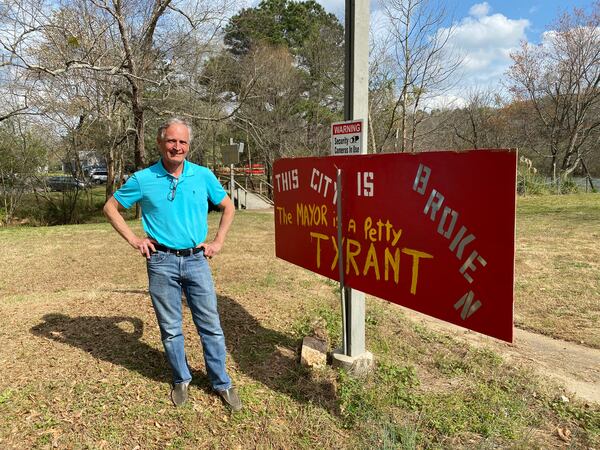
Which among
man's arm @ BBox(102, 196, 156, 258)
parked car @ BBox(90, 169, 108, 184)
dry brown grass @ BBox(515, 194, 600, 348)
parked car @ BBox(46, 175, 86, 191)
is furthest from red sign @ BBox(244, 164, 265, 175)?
man's arm @ BBox(102, 196, 156, 258)

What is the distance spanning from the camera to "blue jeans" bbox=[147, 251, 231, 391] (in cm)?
268

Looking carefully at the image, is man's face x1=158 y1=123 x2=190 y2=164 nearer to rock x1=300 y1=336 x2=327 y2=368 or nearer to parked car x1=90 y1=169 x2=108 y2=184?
rock x1=300 y1=336 x2=327 y2=368

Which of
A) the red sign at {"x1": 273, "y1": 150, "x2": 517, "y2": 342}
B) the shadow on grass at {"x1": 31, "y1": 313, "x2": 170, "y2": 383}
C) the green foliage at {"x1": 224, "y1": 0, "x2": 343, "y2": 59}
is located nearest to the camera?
the red sign at {"x1": 273, "y1": 150, "x2": 517, "y2": 342}

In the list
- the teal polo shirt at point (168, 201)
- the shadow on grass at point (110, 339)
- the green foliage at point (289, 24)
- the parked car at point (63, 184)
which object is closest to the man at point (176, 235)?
the teal polo shirt at point (168, 201)

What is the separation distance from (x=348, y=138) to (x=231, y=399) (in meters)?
1.89

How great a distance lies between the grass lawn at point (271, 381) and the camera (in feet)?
8.57

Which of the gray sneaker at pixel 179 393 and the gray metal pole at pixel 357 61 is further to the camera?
the gray metal pole at pixel 357 61

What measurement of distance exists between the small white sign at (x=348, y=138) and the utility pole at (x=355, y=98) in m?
0.04

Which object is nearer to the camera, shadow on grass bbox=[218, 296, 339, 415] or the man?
the man

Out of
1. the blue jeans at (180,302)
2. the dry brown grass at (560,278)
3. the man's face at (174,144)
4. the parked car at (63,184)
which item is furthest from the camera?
the parked car at (63,184)

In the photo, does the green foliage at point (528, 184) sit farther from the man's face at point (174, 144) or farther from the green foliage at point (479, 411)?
the man's face at point (174, 144)

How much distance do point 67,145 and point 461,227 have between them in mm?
18876

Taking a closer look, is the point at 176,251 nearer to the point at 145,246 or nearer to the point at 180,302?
the point at 145,246

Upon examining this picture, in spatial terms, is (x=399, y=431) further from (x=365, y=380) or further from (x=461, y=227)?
(x=461, y=227)
